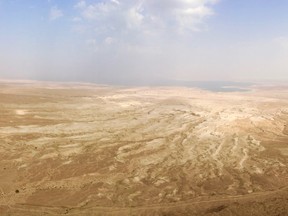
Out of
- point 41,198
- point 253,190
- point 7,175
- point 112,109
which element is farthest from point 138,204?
point 112,109

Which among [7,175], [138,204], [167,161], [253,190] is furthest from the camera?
[167,161]

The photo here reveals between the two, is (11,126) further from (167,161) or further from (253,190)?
(253,190)

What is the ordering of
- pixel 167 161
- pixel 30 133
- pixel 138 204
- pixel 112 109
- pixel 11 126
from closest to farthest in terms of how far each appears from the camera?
1. pixel 138 204
2. pixel 167 161
3. pixel 30 133
4. pixel 11 126
5. pixel 112 109

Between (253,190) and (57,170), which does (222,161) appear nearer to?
(253,190)

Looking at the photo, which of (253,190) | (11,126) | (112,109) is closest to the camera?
(253,190)

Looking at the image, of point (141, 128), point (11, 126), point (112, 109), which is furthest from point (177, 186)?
point (112, 109)

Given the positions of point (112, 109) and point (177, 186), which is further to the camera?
point (112, 109)
